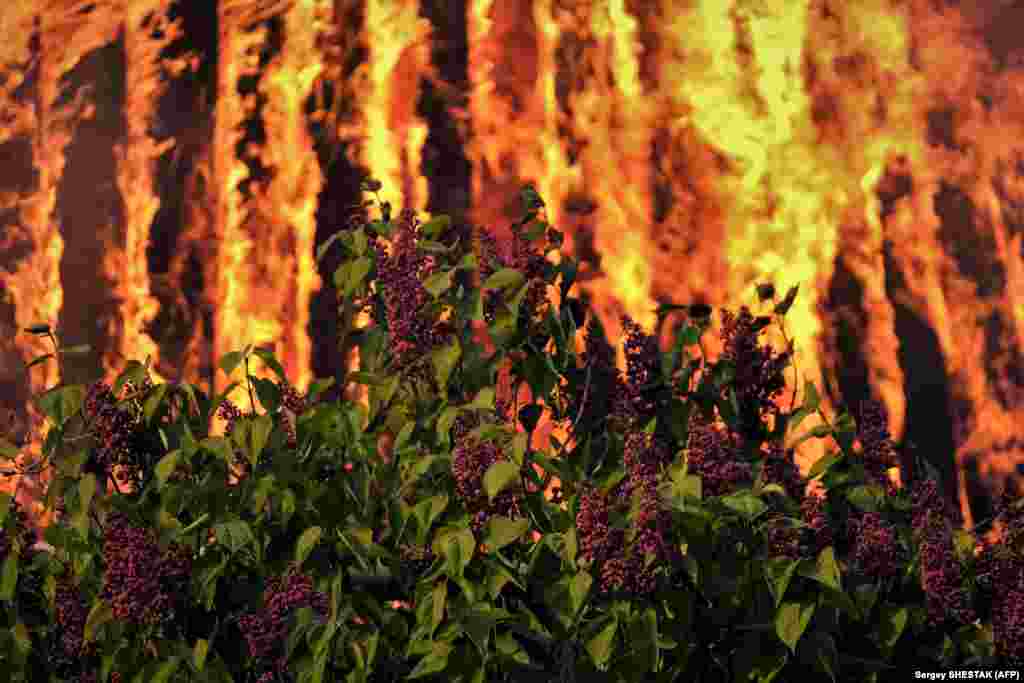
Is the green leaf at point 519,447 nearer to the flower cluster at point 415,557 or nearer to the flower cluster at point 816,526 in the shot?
the flower cluster at point 415,557

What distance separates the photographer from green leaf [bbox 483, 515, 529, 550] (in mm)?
2090

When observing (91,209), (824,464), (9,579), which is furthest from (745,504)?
(91,209)

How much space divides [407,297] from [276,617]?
52cm

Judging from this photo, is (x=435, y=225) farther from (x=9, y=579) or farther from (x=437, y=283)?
(x=9, y=579)

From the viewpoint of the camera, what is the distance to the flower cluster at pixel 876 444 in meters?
2.49

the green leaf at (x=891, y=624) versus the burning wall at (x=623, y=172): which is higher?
the burning wall at (x=623, y=172)

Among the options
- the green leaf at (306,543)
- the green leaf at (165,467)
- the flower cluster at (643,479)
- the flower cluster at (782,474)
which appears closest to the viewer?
the flower cluster at (643,479)

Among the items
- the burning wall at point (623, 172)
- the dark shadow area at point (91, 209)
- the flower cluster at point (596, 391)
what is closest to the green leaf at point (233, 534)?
the flower cluster at point (596, 391)

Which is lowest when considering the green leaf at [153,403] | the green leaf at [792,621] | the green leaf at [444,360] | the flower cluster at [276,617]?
the green leaf at [792,621]

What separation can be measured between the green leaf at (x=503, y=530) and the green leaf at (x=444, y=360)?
0.30 meters

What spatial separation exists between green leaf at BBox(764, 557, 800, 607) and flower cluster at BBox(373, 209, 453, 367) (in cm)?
56

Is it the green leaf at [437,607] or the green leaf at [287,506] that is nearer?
the green leaf at [437,607]

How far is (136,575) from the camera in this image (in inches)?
82.7

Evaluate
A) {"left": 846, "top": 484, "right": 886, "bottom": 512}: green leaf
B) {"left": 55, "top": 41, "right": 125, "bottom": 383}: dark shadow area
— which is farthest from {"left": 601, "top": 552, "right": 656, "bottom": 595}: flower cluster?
{"left": 55, "top": 41, "right": 125, "bottom": 383}: dark shadow area
